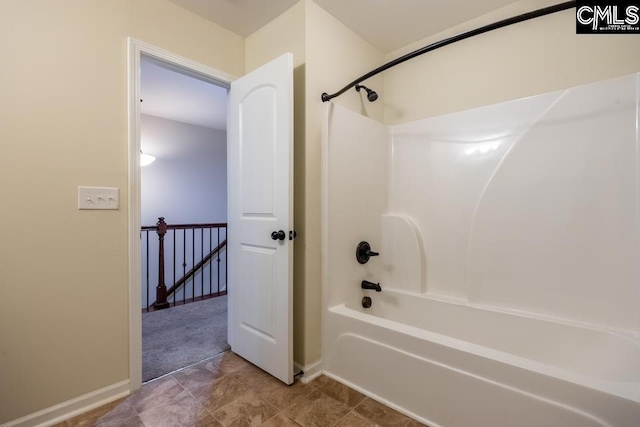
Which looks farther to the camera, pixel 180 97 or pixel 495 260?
pixel 180 97

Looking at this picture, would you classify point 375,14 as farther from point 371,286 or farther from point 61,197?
point 61,197

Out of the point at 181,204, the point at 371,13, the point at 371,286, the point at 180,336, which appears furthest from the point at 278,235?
the point at 181,204

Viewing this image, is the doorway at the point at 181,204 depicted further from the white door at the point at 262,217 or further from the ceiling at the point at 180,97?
the white door at the point at 262,217

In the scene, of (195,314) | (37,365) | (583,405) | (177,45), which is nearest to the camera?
(583,405)

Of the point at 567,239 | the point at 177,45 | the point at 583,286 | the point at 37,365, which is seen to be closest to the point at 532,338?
the point at 583,286

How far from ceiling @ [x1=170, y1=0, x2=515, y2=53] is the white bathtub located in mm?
2015

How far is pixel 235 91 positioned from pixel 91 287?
155 cm

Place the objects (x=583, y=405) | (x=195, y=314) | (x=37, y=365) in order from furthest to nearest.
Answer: (x=195, y=314)
(x=37, y=365)
(x=583, y=405)

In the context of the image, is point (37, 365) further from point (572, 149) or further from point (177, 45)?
point (572, 149)

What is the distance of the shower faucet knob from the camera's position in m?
2.04

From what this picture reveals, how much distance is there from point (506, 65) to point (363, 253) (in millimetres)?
1606

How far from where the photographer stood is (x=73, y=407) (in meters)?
1.44

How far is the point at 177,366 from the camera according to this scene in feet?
6.26

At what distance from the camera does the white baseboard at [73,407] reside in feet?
4.35
